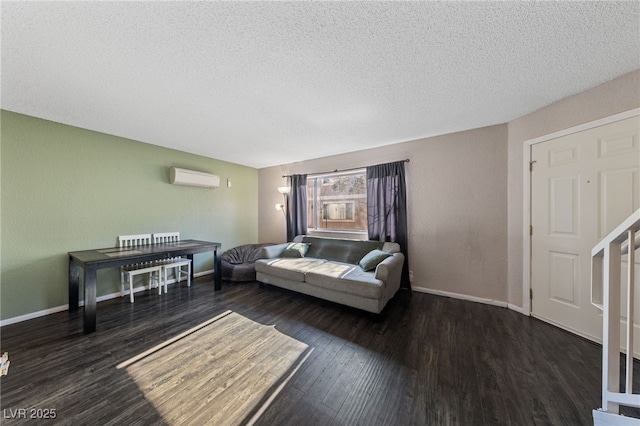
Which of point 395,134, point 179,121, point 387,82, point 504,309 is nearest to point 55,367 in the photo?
point 179,121

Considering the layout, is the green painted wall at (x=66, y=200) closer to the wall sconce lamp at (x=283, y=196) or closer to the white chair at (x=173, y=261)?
the white chair at (x=173, y=261)

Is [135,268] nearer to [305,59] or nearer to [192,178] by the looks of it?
[192,178]

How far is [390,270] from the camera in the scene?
2586 mm

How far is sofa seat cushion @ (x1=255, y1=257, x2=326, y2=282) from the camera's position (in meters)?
3.05

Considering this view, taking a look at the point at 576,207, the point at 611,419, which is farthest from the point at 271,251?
the point at 576,207

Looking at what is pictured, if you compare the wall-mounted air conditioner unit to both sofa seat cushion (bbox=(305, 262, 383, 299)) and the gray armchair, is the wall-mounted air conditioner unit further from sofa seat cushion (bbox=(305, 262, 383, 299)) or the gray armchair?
sofa seat cushion (bbox=(305, 262, 383, 299))

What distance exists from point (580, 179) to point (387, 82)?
7.34ft

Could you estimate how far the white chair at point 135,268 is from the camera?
3.00m

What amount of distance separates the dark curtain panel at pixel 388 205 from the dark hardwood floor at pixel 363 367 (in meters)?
1.10

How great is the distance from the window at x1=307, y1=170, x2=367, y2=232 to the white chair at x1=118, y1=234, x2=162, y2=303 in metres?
2.80

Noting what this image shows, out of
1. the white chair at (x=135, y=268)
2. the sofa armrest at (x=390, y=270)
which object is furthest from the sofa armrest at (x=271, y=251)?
the sofa armrest at (x=390, y=270)

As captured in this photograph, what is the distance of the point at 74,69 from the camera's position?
1.70 meters

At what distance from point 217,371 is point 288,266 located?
5.40ft

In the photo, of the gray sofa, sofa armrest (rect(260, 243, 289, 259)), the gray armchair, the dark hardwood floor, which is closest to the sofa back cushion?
the gray sofa
